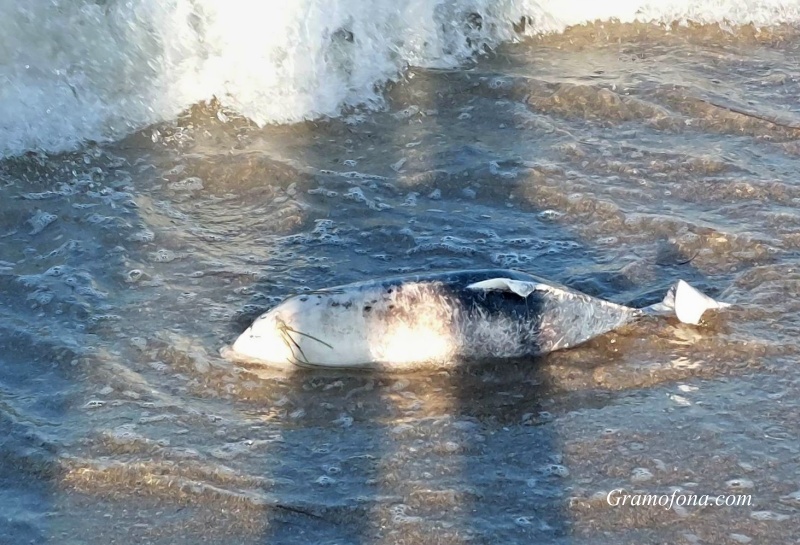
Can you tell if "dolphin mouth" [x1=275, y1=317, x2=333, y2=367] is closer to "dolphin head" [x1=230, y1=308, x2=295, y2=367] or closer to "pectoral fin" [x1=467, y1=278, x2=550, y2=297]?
"dolphin head" [x1=230, y1=308, x2=295, y2=367]

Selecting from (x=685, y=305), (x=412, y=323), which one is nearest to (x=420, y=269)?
(x=412, y=323)

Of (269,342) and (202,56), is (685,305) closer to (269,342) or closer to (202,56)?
(269,342)

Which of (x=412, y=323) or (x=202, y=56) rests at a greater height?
(x=202, y=56)

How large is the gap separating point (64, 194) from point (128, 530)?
8.01 feet

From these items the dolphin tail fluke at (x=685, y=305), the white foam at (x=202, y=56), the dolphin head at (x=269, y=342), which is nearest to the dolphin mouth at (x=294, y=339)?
the dolphin head at (x=269, y=342)

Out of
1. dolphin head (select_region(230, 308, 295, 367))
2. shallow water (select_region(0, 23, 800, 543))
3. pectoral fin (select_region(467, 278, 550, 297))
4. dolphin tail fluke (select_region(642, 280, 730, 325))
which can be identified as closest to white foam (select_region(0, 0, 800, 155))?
shallow water (select_region(0, 23, 800, 543))

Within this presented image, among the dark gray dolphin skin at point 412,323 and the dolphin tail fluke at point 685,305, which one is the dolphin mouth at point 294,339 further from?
the dolphin tail fluke at point 685,305

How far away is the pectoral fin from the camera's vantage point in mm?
3677

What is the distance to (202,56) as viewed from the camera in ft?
20.5

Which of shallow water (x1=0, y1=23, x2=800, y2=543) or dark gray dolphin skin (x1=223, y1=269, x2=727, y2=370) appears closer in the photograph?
shallow water (x1=0, y1=23, x2=800, y2=543)

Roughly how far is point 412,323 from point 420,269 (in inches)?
28.0

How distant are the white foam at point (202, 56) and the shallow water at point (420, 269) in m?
0.20

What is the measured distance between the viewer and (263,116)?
19.3 ft

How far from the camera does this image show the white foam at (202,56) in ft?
18.8
